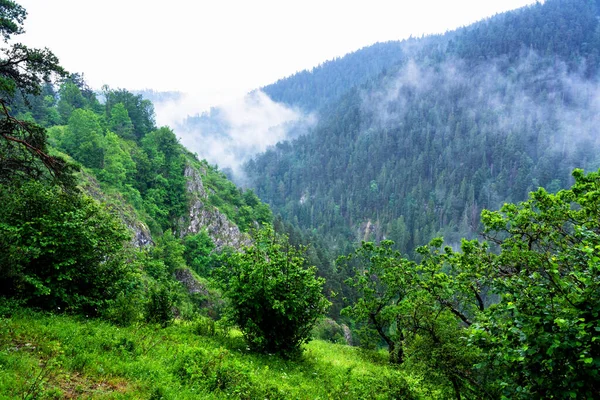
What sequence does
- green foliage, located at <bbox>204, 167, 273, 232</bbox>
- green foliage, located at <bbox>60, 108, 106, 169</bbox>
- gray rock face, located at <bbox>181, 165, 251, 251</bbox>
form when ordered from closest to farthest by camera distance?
green foliage, located at <bbox>60, 108, 106, 169</bbox> → gray rock face, located at <bbox>181, 165, 251, 251</bbox> → green foliage, located at <bbox>204, 167, 273, 232</bbox>

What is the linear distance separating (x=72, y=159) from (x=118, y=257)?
1740 inches

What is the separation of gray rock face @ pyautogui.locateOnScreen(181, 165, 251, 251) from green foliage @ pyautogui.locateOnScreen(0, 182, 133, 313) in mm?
49871

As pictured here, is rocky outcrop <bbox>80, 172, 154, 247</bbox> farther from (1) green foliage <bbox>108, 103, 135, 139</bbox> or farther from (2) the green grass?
(2) the green grass

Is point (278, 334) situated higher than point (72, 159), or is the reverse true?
point (72, 159)

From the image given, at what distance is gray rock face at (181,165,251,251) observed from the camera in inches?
2532

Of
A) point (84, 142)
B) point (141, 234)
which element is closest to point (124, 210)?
point (141, 234)

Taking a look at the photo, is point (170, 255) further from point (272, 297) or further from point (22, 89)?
point (272, 297)

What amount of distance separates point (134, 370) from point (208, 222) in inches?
2295

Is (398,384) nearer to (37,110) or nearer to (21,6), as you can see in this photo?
(21,6)

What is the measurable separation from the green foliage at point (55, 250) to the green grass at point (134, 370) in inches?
47.3

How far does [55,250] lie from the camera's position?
1213cm

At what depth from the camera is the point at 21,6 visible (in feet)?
49.5

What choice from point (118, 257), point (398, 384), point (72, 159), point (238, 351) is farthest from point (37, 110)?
point (398, 384)

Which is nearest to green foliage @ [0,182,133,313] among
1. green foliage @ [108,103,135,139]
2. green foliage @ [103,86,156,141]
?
green foliage @ [108,103,135,139]
